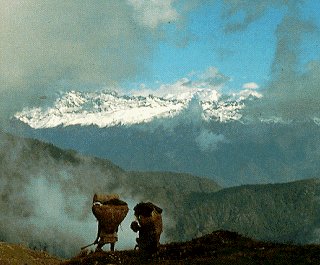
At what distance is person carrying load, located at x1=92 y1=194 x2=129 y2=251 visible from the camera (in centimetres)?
4744

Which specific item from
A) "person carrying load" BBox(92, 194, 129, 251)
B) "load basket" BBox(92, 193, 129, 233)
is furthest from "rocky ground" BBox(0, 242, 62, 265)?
"load basket" BBox(92, 193, 129, 233)

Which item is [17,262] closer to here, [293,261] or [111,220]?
[111,220]

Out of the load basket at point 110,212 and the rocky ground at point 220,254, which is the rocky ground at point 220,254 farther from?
the load basket at point 110,212

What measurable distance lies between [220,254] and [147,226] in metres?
5.43

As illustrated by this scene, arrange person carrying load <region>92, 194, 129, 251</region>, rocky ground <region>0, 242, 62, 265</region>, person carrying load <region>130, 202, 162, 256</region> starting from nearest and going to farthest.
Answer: person carrying load <region>130, 202, 162, 256</region>
person carrying load <region>92, 194, 129, 251</region>
rocky ground <region>0, 242, 62, 265</region>

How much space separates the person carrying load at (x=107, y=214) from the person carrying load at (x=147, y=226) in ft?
32.9

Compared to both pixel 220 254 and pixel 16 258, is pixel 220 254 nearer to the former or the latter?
pixel 220 254

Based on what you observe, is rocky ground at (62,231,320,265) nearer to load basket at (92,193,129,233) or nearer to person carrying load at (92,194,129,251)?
person carrying load at (92,194,129,251)

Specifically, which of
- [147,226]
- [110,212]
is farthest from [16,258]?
[147,226]

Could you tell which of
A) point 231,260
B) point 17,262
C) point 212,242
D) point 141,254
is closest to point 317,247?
point 231,260

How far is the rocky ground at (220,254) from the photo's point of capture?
31.0 meters

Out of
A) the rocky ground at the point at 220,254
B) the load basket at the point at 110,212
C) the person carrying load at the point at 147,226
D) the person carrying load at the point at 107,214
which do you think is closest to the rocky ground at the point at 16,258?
the person carrying load at the point at 107,214

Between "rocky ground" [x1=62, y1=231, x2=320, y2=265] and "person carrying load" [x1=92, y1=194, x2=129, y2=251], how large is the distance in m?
4.14

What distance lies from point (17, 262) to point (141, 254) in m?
66.1
